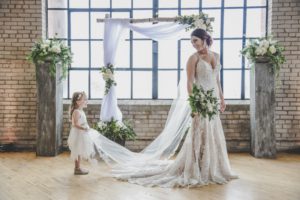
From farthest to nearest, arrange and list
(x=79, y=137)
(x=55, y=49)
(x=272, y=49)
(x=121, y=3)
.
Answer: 1. (x=121, y=3)
2. (x=55, y=49)
3. (x=272, y=49)
4. (x=79, y=137)

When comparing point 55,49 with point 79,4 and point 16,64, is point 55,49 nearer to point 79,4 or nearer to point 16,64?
point 16,64

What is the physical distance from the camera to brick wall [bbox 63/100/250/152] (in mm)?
6891

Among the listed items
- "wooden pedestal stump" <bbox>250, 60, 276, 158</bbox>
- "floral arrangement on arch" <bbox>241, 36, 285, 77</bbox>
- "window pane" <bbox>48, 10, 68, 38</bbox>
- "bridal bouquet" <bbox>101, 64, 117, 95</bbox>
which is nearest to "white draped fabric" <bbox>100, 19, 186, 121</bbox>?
"bridal bouquet" <bbox>101, 64, 117, 95</bbox>

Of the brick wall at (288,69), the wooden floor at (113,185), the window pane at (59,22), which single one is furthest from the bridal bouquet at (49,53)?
the brick wall at (288,69)

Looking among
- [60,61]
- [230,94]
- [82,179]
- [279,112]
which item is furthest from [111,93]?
[279,112]

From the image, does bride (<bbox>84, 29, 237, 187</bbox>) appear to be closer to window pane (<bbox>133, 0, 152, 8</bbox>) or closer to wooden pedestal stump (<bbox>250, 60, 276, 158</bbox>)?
wooden pedestal stump (<bbox>250, 60, 276, 158</bbox>)

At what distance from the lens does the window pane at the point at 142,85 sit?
23.8ft

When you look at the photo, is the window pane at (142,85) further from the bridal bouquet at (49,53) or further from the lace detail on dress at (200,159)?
the lace detail on dress at (200,159)

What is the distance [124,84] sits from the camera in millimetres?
7277

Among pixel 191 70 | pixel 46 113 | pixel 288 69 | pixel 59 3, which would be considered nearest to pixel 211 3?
pixel 288 69

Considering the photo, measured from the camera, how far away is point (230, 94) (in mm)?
7223

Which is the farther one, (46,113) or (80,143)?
(46,113)

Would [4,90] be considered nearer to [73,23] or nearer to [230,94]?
[73,23]

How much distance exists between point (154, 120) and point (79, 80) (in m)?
1.59
